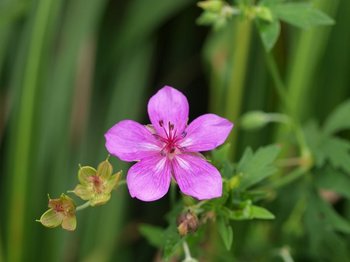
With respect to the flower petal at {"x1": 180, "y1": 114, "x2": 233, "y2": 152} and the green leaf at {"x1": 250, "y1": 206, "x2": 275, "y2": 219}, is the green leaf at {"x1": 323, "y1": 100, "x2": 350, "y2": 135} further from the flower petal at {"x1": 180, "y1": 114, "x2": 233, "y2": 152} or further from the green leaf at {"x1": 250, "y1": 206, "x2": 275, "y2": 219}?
the flower petal at {"x1": 180, "y1": 114, "x2": 233, "y2": 152}

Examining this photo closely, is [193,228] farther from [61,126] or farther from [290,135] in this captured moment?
[61,126]

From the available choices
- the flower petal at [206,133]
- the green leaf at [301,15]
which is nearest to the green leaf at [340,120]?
the green leaf at [301,15]

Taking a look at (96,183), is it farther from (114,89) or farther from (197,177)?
(114,89)

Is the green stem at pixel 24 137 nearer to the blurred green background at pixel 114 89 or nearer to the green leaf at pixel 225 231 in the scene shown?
the blurred green background at pixel 114 89

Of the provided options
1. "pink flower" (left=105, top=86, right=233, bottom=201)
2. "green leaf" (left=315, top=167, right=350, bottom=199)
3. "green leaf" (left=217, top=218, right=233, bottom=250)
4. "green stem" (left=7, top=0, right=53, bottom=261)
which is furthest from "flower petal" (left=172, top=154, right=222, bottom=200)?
"green stem" (left=7, top=0, right=53, bottom=261)

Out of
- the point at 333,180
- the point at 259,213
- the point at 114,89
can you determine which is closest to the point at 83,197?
the point at 259,213

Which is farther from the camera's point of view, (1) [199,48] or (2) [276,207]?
(1) [199,48]

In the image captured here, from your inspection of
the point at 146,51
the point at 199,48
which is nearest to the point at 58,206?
the point at 146,51
